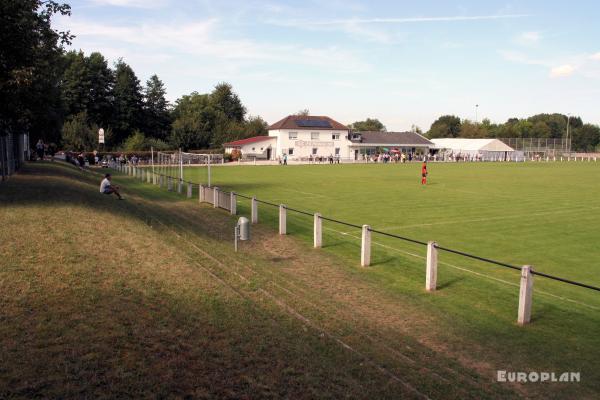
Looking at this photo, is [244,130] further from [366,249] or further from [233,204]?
[366,249]

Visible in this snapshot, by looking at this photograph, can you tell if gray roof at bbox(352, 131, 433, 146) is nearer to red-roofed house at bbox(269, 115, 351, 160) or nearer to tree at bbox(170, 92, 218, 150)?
red-roofed house at bbox(269, 115, 351, 160)

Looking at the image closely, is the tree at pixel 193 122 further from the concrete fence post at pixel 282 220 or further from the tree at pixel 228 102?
the concrete fence post at pixel 282 220

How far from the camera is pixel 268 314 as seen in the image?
7891 millimetres

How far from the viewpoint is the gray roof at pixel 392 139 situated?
94381 millimetres

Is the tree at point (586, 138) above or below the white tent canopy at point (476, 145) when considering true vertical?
above

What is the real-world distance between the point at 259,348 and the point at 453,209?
17149 mm

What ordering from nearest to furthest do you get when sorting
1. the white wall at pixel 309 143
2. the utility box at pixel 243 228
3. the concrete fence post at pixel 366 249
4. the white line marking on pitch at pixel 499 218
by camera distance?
the concrete fence post at pixel 366 249 < the utility box at pixel 243 228 < the white line marking on pitch at pixel 499 218 < the white wall at pixel 309 143

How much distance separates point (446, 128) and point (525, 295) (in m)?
147

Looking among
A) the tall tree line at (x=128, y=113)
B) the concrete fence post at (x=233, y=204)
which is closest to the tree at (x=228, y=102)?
the tall tree line at (x=128, y=113)

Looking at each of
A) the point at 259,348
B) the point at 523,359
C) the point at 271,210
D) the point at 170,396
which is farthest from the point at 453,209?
the point at 170,396

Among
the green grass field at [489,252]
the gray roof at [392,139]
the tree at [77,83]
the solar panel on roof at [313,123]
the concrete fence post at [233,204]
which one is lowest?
the green grass field at [489,252]

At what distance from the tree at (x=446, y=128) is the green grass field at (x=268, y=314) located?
5379 inches

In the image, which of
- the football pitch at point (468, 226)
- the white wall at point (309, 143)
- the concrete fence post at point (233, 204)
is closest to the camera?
the football pitch at point (468, 226)

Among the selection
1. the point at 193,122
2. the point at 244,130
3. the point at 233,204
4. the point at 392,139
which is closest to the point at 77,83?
the point at 193,122
